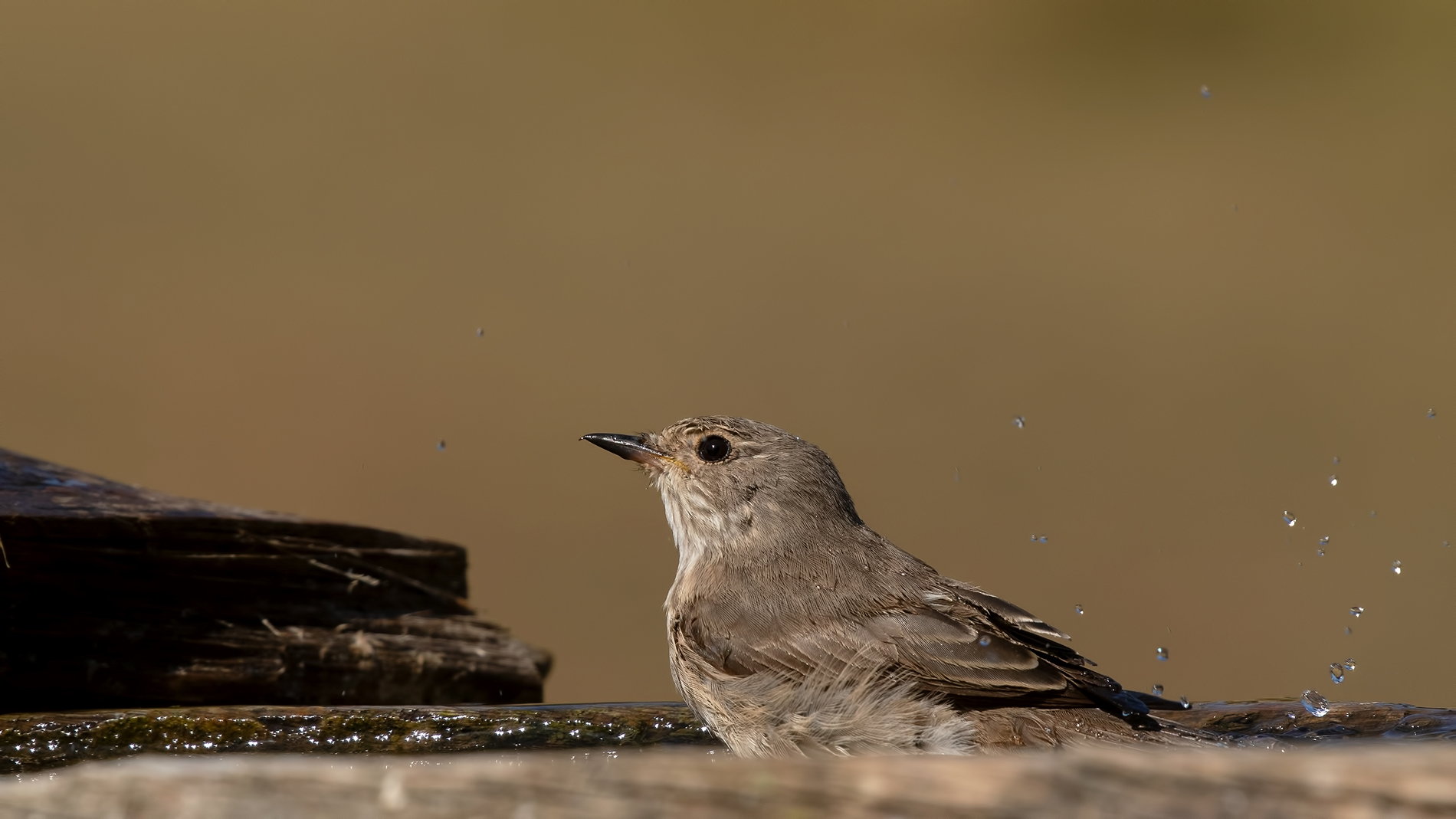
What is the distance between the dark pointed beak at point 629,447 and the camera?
18.5 ft

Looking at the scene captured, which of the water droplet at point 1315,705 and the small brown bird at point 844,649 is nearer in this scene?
the small brown bird at point 844,649

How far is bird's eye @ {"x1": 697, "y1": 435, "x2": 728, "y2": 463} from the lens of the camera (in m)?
5.54

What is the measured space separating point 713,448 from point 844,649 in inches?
51.3

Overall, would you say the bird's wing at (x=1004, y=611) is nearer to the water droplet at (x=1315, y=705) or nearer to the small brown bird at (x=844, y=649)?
the small brown bird at (x=844, y=649)

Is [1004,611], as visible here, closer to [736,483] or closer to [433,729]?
[736,483]

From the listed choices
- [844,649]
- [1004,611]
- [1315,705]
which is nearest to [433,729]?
[844,649]

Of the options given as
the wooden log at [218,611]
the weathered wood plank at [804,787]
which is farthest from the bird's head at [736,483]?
the weathered wood plank at [804,787]

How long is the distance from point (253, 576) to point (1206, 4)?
16.2m

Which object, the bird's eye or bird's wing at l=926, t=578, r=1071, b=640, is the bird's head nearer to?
the bird's eye

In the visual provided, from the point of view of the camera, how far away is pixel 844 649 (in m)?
4.44

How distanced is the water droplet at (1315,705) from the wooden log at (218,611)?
2810mm

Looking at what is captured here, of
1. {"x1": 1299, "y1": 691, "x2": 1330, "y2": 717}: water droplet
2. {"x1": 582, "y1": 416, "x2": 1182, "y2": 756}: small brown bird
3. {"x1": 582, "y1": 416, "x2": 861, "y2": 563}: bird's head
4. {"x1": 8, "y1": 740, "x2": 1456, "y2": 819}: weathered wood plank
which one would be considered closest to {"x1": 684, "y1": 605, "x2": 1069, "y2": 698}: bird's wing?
{"x1": 582, "y1": 416, "x2": 1182, "y2": 756}: small brown bird

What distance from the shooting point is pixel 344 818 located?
174cm

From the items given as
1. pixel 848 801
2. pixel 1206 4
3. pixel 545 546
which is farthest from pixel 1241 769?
pixel 1206 4
